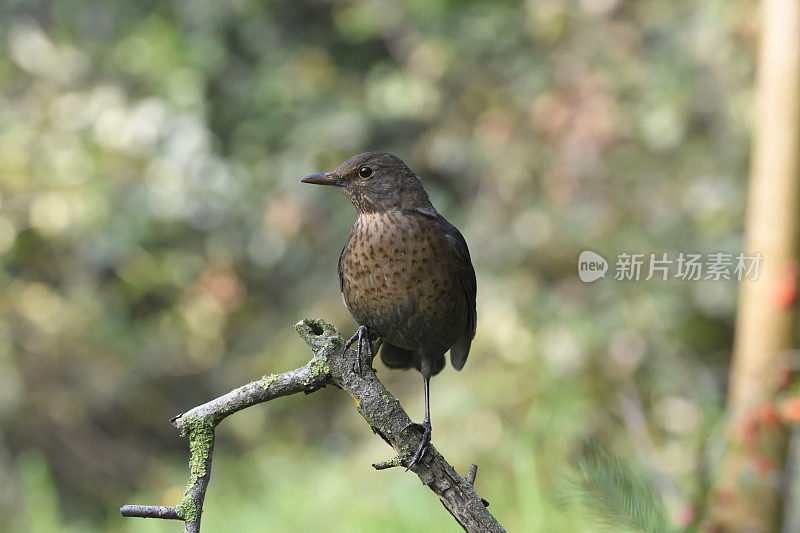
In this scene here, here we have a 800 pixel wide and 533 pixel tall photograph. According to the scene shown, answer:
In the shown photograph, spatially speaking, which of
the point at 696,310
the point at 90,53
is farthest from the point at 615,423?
the point at 90,53

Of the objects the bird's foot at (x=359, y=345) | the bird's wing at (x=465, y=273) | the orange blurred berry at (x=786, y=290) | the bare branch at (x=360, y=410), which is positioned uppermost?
the orange blurred berry at (x=786, y=290)

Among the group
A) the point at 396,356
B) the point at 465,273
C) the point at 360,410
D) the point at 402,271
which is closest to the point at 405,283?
the point at 402,271

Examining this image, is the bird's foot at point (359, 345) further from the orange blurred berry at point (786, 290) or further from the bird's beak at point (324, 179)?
the orange blurred berry at point (786, 290)

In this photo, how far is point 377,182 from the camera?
6.26ft

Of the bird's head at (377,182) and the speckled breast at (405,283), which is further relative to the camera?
the bird's head at (377,182)

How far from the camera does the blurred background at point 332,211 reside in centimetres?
512

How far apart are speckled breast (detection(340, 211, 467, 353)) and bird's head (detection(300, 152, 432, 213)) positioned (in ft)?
0.24

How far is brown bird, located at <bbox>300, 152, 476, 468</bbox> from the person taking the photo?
1678 millimetres

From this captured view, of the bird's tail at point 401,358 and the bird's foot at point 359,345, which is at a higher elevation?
the bird's tail at point 401,358

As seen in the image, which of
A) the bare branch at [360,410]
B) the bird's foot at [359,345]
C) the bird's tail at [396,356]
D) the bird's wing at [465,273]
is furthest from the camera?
the bird's tail at [396,356]

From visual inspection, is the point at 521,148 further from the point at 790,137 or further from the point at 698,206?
the point at 790,137

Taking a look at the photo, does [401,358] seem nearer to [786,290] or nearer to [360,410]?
[360,410]

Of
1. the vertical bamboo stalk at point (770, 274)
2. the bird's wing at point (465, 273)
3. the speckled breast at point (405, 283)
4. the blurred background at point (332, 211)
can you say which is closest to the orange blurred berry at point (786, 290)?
the vertical bamboo stalk at point (770, 274)

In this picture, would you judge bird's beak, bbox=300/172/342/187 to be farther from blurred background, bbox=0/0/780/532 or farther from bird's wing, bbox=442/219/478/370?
blurred background, bbox=0/0/780/532
